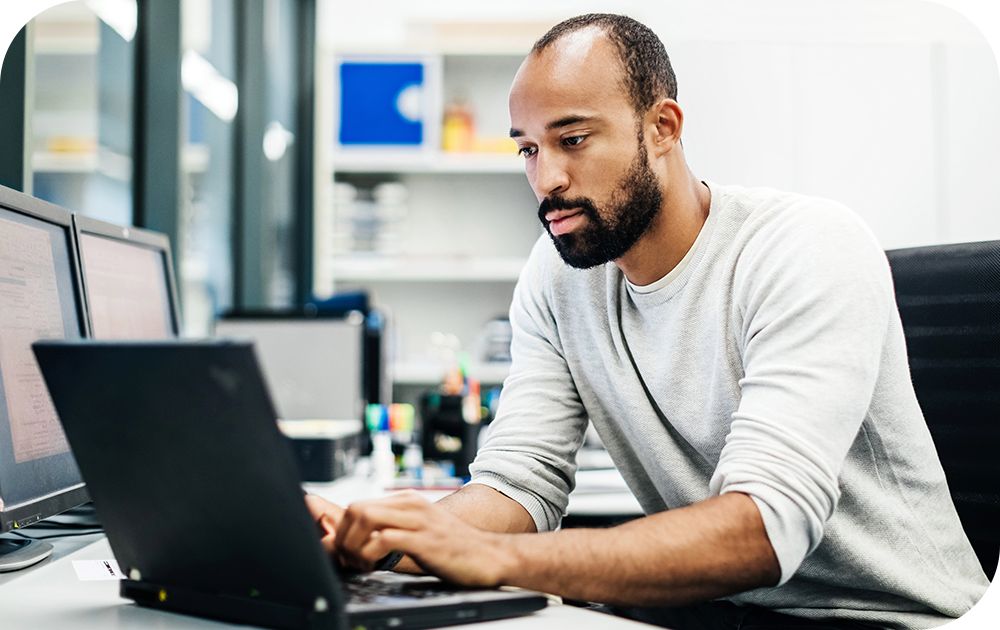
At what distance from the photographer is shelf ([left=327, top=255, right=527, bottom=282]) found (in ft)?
13.2

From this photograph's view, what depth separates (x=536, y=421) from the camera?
128 cm

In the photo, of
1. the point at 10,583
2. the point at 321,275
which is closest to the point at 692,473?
the point at 10,583

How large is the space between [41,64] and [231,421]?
1.28 meters

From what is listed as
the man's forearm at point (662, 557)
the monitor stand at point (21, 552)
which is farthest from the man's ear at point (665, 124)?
the monitor stand at point (21, 552)

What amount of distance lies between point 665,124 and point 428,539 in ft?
2.31

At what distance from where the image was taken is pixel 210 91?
3.13m

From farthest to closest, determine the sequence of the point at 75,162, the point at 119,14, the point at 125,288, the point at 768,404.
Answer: the point at 75,162
the point at 119,14
the point at 125,288
the point at 768,404

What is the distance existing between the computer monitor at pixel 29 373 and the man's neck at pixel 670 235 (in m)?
0.74

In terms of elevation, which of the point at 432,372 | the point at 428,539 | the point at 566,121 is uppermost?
the point at 566,121

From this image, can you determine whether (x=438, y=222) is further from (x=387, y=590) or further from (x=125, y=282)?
(x=387, y=590)

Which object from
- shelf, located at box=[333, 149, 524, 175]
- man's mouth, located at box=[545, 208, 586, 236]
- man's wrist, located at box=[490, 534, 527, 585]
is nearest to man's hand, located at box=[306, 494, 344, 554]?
man's wrist, located at box=[490, 534, 527, 585]

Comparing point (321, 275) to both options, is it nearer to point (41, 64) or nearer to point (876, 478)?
point (41, 64)

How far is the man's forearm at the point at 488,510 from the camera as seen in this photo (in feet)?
3.76

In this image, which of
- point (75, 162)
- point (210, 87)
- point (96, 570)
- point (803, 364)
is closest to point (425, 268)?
point (210, 87)
